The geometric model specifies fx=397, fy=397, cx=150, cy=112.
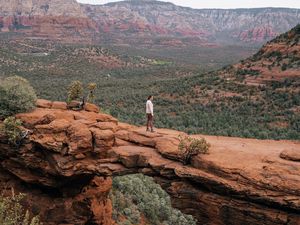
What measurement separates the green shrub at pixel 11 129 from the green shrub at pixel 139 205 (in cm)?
780

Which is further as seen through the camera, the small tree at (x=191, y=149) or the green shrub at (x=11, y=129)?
the green shrub at (x=11, y=129)

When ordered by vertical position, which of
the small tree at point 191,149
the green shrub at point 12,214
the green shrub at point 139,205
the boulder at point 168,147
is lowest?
the green shrub at point 139,205

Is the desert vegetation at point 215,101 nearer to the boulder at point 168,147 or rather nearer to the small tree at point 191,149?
the boulder at point 168,147

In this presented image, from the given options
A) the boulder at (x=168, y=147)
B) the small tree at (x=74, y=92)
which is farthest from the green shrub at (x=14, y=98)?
the boulder at (x=168, y=147)

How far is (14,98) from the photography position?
62.3 ft

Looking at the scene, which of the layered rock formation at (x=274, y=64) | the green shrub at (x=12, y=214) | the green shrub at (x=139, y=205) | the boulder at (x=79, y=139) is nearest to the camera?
the green shrub at (x=12, y=214)

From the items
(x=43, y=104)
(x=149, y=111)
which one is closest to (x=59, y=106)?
(x=43, y=104)

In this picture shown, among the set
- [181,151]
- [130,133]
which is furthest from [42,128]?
[181,151]

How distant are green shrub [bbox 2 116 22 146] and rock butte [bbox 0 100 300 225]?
0.44 m

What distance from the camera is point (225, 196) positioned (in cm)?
1399

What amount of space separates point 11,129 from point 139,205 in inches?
413

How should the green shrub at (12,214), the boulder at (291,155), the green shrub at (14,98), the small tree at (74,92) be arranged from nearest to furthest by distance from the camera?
the green shrub at (12,214), the boulder at (291,155), the green shrub at (14,98), the small tree at (74,92)

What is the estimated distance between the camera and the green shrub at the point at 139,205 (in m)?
23.3

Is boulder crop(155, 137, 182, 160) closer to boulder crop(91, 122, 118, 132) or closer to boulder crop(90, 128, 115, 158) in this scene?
boulder crop(90, 128, 115, 158)
